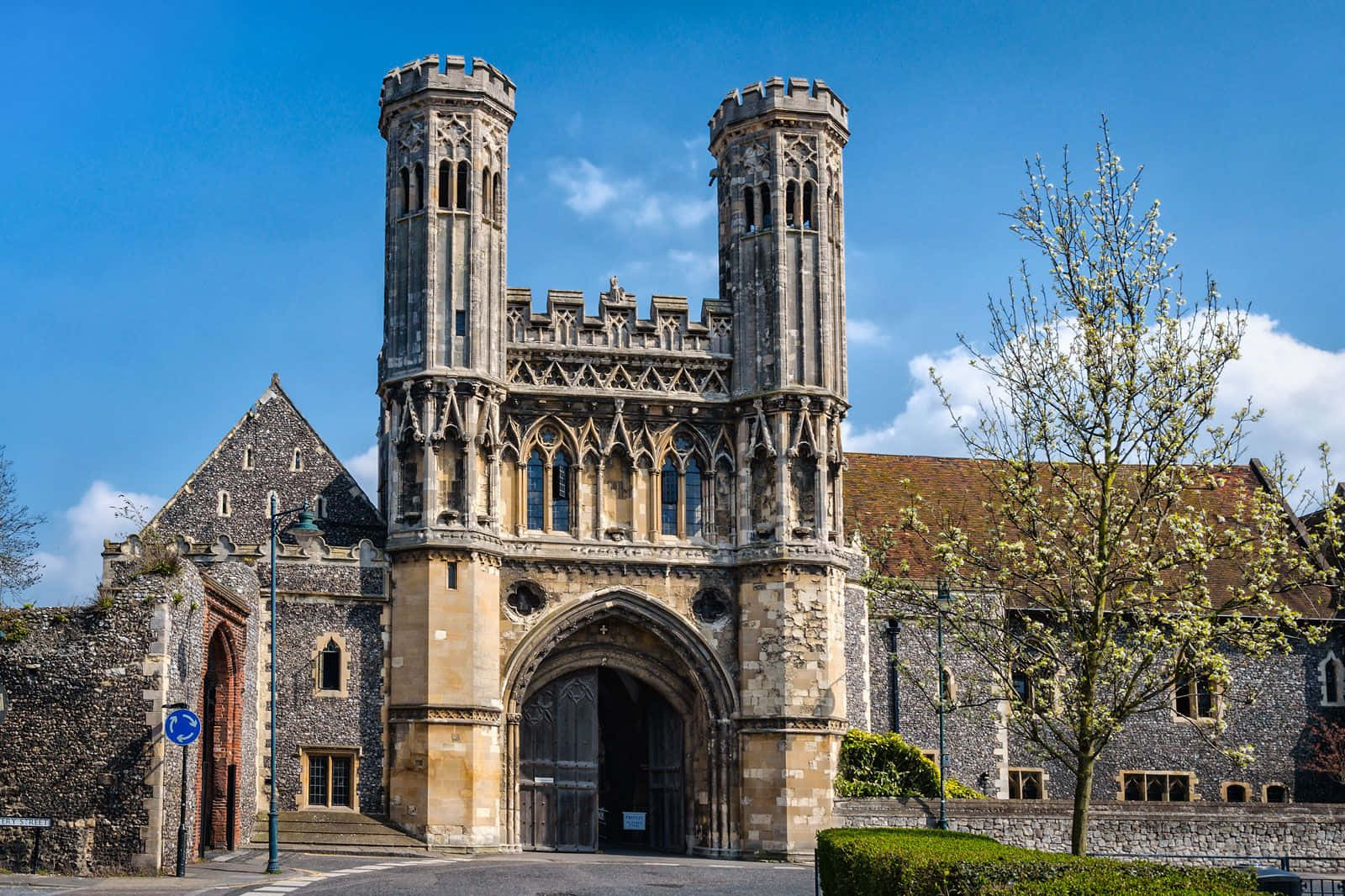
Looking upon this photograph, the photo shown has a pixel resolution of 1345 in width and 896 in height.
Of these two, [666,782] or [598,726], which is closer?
[598,726]

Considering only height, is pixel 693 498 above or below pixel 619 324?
below

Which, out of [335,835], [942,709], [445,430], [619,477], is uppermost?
[445,430]

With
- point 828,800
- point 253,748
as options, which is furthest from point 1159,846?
point 253,748

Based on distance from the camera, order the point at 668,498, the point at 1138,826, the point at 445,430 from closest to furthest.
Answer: the point at 445,430, the point at 1138,826, the point at 668,498

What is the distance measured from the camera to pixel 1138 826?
117ft

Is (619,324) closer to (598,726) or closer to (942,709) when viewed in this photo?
(598,726)

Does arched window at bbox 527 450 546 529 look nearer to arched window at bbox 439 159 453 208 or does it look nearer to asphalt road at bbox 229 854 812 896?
arched window at bbox 439 159 453 208

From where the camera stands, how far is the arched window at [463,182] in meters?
36.6

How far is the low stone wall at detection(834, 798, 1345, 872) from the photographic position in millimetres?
35250

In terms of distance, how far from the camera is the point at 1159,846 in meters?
35.6

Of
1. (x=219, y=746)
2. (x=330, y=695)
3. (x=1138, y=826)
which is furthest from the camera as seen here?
(x=1138, y=826)

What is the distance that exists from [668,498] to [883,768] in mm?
7726

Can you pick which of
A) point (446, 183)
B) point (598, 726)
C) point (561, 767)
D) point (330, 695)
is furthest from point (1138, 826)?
point (446, 183)

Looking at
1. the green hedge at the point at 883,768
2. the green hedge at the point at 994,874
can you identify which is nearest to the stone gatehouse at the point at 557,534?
the green hedge at the point at 883,768
